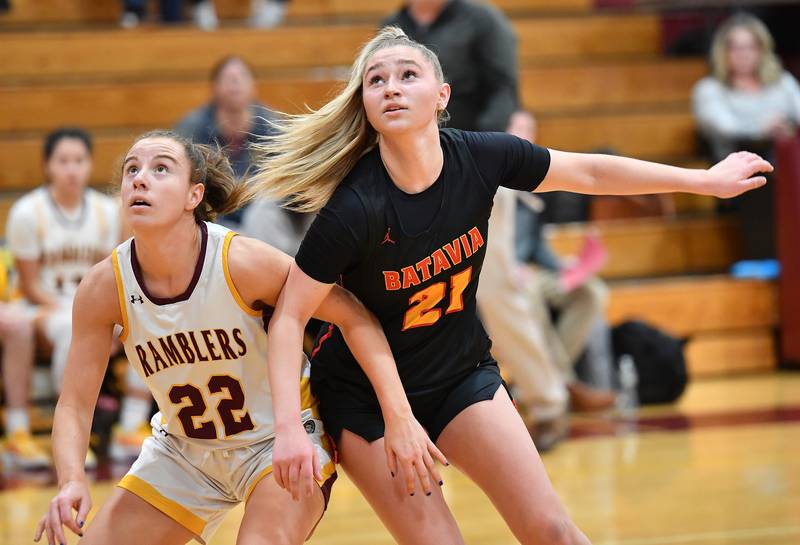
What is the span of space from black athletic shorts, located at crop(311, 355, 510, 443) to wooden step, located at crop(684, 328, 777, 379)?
4841mm

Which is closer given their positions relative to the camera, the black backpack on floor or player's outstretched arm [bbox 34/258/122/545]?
player's outstretched arm [bbox 34/258/122/545]

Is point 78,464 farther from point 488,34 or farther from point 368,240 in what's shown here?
point 488,34

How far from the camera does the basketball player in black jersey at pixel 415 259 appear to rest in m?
2.97

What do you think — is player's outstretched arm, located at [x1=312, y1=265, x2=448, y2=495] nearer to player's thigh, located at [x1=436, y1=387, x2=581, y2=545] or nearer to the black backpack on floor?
player's thigh, located at [x1=436, y1=387, x2=581, y2=545]

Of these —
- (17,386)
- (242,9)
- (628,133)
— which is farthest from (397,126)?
(242,9)

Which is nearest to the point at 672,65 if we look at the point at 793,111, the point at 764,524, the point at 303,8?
the point at 793,111

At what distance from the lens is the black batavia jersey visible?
299 centimetres

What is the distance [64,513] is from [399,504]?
0.80 m

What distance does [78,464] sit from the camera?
299 centimetres

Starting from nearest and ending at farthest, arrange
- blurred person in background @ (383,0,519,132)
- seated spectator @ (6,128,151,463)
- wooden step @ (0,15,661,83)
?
blurred person in background @ (383,0,519,132) → seated spectator @ (6,128,151,463) → wooden step @ (0,15,661,83)

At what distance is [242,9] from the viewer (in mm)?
9352

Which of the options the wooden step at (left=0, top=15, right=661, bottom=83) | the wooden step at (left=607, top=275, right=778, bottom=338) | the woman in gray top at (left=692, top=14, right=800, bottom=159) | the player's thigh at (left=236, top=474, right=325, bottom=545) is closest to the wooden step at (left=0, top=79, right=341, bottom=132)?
the wooden step at (left=0, top=15, right=661, bottom=83)

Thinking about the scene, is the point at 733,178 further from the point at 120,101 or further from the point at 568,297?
the point at 120,101

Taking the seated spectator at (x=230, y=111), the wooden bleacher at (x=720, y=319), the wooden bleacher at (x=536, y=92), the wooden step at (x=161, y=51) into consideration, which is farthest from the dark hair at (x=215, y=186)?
the wooden step at (x=161, y=51)
